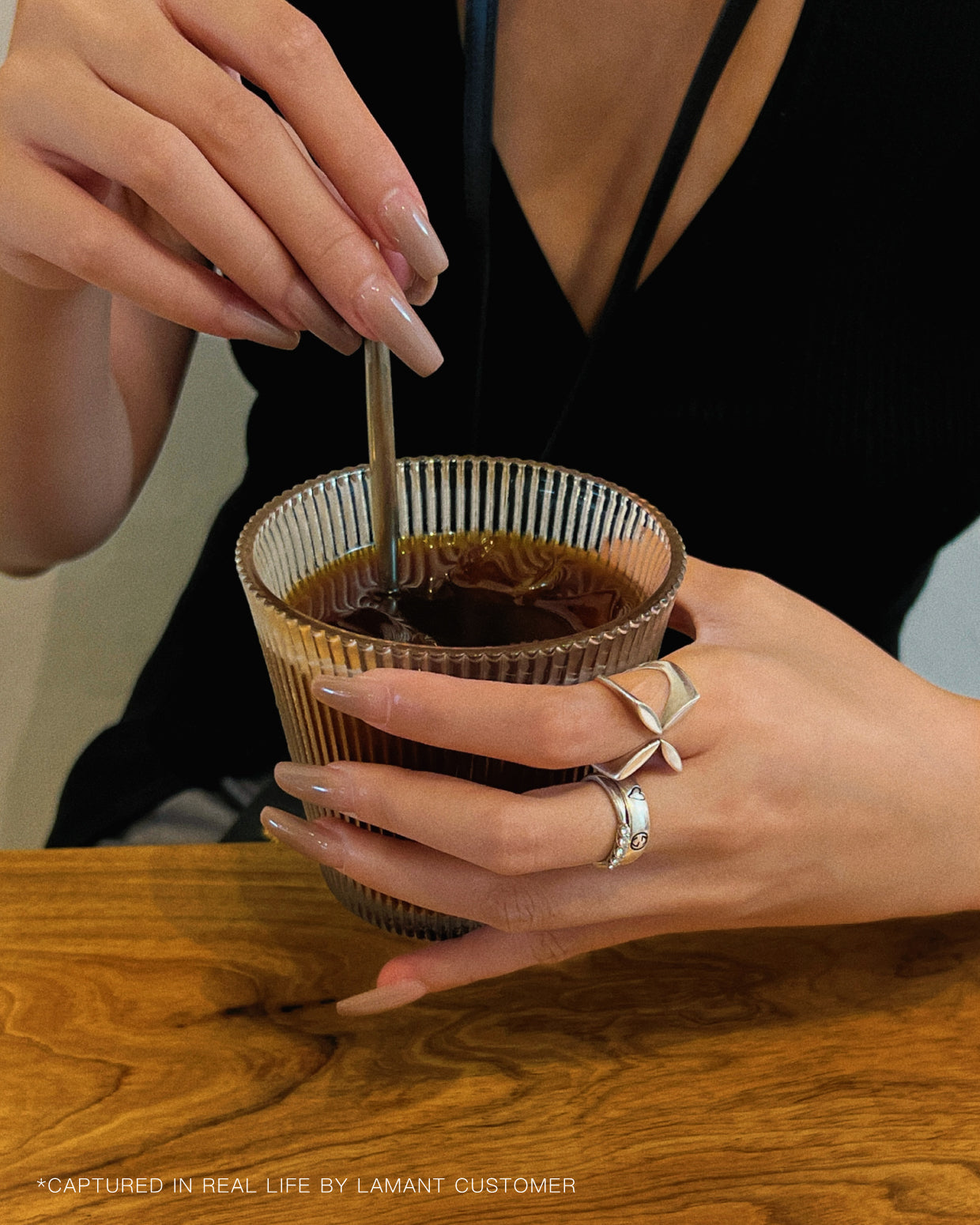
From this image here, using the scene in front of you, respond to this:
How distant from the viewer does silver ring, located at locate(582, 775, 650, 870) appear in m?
0.41

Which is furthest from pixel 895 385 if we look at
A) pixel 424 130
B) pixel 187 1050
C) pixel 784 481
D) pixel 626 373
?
pixel 187 1050

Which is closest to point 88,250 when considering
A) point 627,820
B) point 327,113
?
point 327,113

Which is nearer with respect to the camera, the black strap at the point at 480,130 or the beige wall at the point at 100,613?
the black strap at the point at 480,130

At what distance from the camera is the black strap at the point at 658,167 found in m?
0.72

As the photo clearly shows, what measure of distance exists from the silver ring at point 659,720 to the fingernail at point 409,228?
0.20m

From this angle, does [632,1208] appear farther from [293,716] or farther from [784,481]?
[784,481]

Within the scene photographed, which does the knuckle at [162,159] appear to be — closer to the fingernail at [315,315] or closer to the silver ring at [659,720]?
the fingernail at [315,315]

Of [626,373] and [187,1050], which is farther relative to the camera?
[626,373]

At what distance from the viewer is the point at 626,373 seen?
0.82 m

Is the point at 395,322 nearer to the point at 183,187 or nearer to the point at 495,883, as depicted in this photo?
the point at 183,187

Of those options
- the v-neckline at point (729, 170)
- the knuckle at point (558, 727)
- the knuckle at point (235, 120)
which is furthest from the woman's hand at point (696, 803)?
the v-neckline at point (729, 170)

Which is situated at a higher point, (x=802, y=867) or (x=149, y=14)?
(x=149, y=14)

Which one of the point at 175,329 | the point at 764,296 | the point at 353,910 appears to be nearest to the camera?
the point at 353,910

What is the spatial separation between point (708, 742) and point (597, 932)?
0.11m
